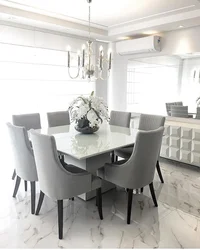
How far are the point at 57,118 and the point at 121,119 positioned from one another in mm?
1149

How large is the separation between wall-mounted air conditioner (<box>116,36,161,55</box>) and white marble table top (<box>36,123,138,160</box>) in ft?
6.43

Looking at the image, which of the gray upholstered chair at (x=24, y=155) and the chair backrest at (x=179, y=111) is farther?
the chair backrest at (x=179, y=111)

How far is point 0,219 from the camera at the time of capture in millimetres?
2496

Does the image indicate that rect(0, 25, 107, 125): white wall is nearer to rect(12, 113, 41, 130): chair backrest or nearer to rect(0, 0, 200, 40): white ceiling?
rect(0, 0, 200, 40): white ceiling

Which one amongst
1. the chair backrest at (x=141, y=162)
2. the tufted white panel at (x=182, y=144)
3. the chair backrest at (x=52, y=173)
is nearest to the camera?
the chair backrest at (x=52, y=173)

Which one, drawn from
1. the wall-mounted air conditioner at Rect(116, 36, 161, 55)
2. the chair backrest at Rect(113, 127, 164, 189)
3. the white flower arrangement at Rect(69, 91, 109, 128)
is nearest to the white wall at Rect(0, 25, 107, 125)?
the wall-mounted air conditioner at Rect(116, 36, 161, 55)

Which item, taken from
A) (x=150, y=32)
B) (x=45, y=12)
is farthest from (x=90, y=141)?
(x=150, y=32)

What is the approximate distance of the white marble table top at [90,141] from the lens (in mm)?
2393

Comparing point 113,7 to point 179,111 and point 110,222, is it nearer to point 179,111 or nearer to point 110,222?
point 179,111

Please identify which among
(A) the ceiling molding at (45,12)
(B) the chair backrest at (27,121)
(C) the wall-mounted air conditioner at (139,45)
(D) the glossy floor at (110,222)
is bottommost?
(D) the glossy floor at (110,222)

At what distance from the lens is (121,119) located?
4.06 meters

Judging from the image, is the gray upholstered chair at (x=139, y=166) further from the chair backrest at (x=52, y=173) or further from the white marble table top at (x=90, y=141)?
the chair backrest at (x=52, y=173)

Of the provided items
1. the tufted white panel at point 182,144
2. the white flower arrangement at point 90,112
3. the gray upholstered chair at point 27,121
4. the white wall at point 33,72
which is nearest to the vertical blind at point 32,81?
the white wall at point 33,72

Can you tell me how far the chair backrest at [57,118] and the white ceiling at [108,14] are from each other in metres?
1.61
